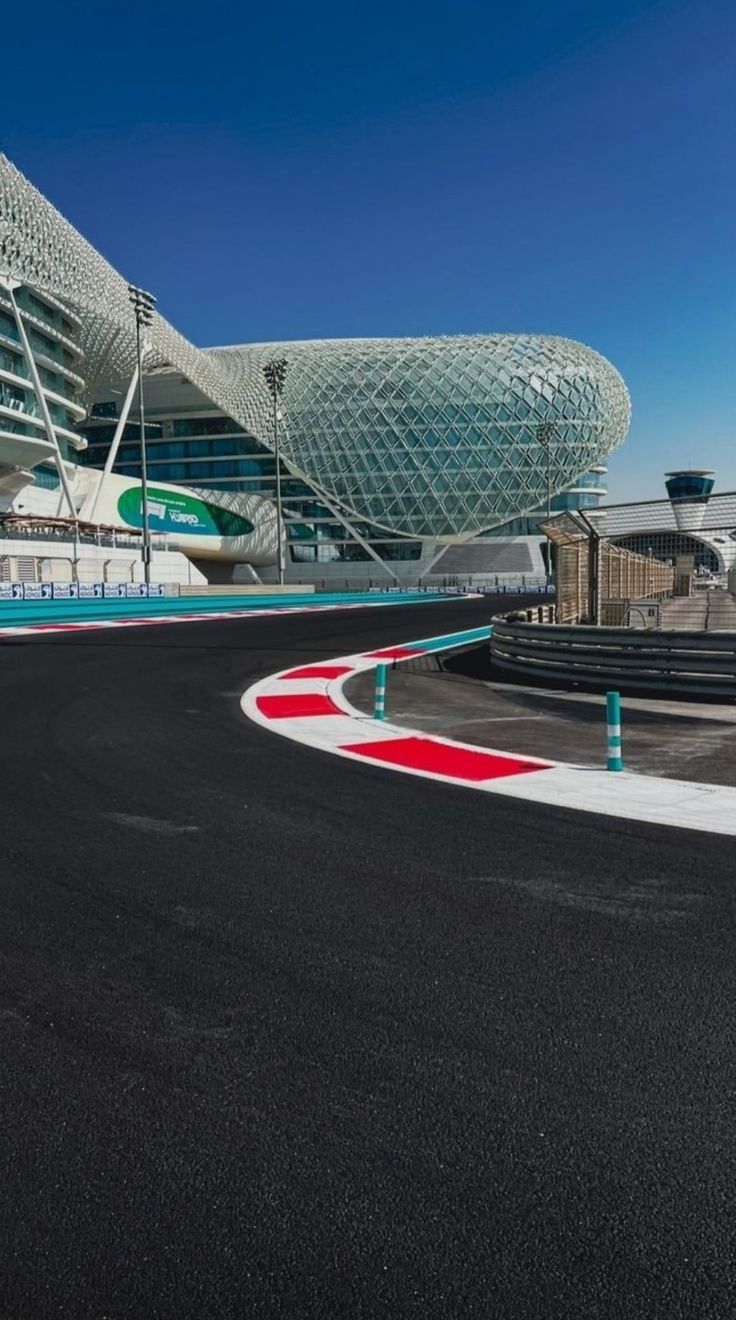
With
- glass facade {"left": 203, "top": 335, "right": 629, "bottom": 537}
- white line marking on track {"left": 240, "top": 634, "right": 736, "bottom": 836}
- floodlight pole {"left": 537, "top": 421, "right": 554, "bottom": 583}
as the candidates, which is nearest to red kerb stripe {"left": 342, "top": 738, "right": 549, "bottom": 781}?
white line marking on track {"left": 240, "top": 634, "right": 736, "bottom": 836}

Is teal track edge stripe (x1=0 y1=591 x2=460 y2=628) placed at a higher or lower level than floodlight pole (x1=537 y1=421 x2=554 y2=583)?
lower

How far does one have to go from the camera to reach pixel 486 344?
9944cm

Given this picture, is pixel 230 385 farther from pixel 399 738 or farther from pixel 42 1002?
pixel 42 1002

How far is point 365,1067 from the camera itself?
298 cm

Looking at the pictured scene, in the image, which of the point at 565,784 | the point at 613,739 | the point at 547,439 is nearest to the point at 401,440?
the point at 547,439

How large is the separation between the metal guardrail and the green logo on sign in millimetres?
63476

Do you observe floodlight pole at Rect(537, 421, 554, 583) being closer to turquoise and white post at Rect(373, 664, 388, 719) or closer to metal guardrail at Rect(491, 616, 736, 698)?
metal guardrail at Rect(491, 616, 736, 698)

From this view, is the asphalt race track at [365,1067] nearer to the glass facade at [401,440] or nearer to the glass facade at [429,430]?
the glass facade at [401,440]

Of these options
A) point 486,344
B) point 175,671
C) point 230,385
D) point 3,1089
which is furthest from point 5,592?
point 486,344

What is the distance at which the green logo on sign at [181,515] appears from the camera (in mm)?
74938

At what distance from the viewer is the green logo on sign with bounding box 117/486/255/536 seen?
74.9m

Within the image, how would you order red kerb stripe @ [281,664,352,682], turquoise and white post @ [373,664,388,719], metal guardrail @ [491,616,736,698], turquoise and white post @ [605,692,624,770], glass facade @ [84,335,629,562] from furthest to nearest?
glass facade @ [84,335,629,562], red kerb stripe @ [281,664,352,682], metal guardrail @ [491,616,736,698], turquoise and white post @ [373,664,388,719], turquoise and white post @ [605,692,624,770]

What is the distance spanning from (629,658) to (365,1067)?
1045 cm

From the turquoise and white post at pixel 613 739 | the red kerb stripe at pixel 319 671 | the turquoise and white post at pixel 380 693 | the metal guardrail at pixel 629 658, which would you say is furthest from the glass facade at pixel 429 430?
the turquoise and white post at pixel 613 739
